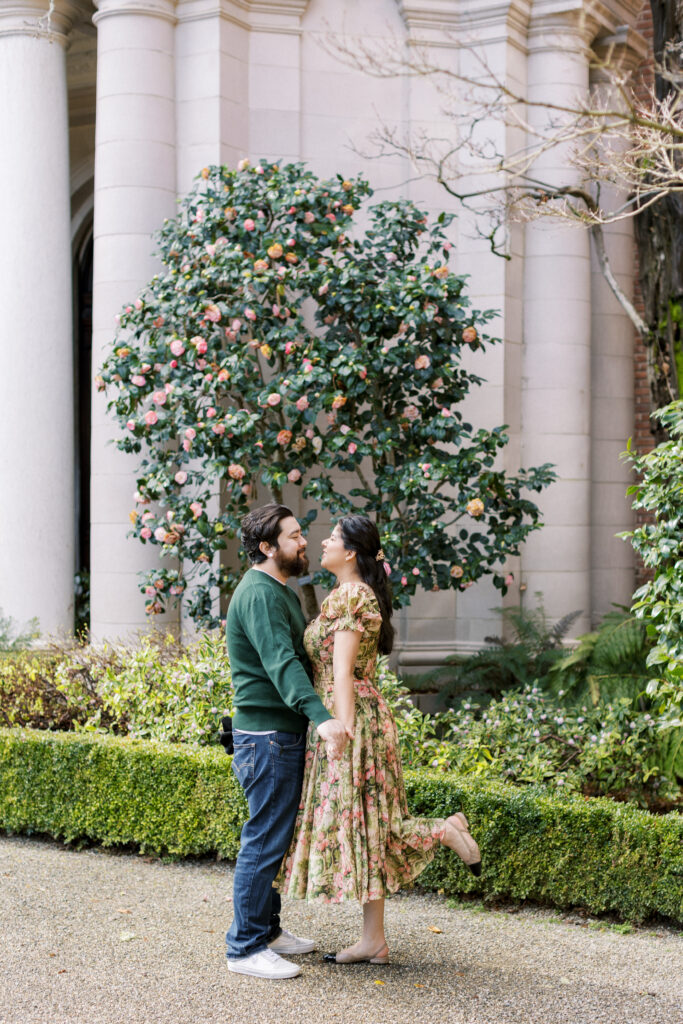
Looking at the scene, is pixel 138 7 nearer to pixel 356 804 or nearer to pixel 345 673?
pixel 345 673

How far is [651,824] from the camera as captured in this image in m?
5.24

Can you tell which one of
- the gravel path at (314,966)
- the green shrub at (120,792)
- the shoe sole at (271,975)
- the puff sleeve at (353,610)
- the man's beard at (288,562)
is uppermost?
the man's beard at (288,562)

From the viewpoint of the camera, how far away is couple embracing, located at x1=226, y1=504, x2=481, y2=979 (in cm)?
435

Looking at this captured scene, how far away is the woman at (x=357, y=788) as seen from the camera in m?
4.35

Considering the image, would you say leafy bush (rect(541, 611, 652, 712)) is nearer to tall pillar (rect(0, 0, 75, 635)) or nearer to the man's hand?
the man's hand

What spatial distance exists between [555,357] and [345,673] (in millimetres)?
6078

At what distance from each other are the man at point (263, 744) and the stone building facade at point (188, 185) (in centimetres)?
475

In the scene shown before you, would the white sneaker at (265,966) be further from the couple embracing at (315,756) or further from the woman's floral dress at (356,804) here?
the woman's floral dress at (356,804)

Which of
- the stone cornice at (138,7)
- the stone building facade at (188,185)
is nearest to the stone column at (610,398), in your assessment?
the stone building facade at (188,185)

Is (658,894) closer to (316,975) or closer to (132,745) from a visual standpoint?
(316,975)

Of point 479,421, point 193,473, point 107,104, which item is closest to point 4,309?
point 107,104

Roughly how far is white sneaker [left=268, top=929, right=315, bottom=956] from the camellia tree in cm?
335

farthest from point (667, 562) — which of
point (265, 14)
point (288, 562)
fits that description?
point (265, 14)

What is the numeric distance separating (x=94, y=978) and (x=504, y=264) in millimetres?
6802
